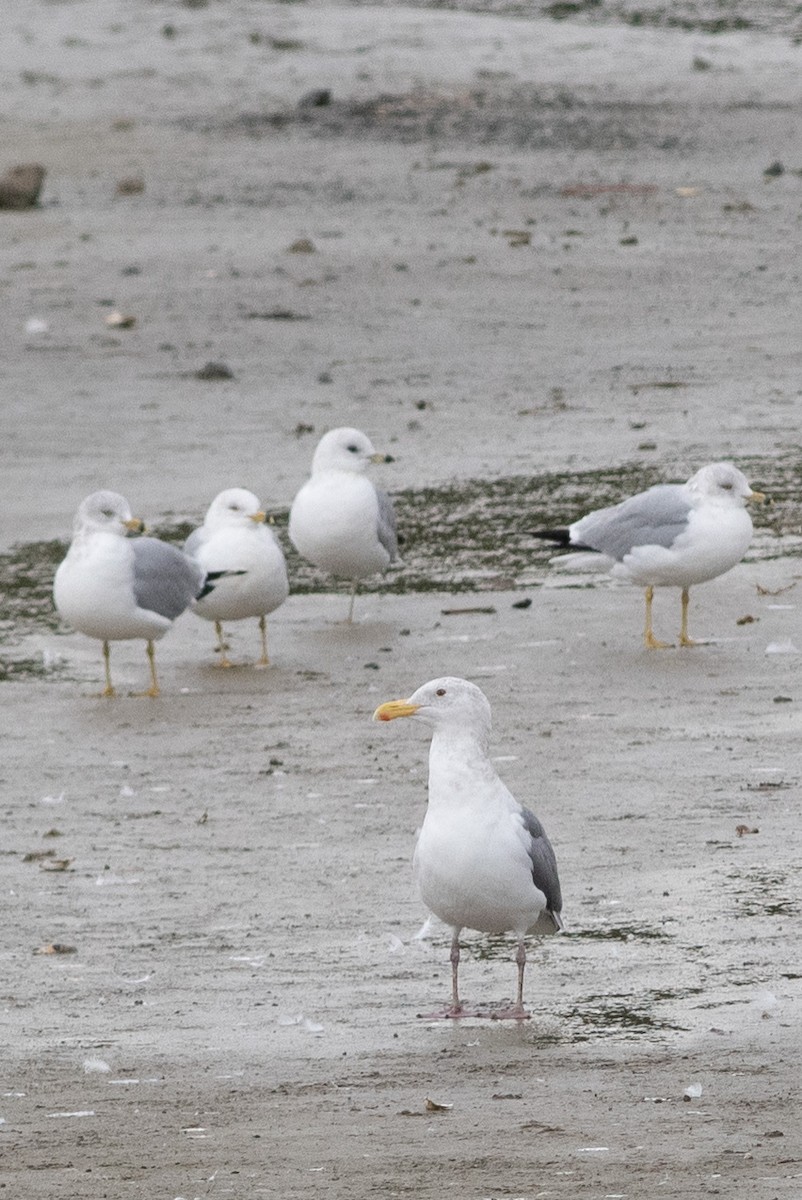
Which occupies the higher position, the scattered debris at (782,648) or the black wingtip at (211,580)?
the black wingtip at (211,580)

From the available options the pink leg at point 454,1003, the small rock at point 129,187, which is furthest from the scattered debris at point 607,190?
the pink leg at point 454,1003

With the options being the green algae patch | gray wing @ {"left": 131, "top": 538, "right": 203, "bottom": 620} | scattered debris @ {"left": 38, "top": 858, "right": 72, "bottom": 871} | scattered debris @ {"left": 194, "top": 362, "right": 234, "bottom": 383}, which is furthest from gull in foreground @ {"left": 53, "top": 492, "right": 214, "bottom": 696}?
scattered debris @ {"left": 194, "top": 362, "right": 234, "bottom": 383}

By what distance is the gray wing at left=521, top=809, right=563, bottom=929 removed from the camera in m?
6.69

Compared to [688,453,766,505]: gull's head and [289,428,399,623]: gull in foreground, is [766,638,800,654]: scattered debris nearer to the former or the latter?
[688,453,766,505]: gull's head

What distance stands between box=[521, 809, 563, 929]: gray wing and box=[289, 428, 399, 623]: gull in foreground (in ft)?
16.3

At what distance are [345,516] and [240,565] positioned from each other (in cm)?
95

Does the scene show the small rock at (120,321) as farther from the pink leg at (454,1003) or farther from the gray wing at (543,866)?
the pink leg at (454,1003)

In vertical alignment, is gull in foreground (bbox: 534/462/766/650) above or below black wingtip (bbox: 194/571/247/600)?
above

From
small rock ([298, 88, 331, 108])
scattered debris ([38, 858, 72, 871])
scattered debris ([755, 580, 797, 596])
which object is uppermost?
small rock ([298, 88, 331, 108])

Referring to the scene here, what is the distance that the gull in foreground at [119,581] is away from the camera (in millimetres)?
10633

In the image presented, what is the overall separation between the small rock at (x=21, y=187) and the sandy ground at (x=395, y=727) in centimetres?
24

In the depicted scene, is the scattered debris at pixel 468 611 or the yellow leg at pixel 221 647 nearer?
the yellow leg at pixel 221 647

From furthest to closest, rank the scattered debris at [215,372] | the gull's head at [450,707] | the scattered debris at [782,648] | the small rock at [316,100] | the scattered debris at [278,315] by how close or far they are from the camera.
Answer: the small rock at [316,100] → the scattered debris at [278,315] → the scattered debris at [215,372] → the scattered debris at [782,648] → the gull's head at [450,707]

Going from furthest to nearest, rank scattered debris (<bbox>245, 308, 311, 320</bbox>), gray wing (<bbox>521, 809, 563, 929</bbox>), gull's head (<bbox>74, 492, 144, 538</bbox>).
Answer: scattered debris (<bbox>245, 308, 311, 320</bbox>) → gull's head (<bbox>74, 492, 144, 538</bbox>) → gray wing (<bbox>521, 809, 563, 929</bbox>)
